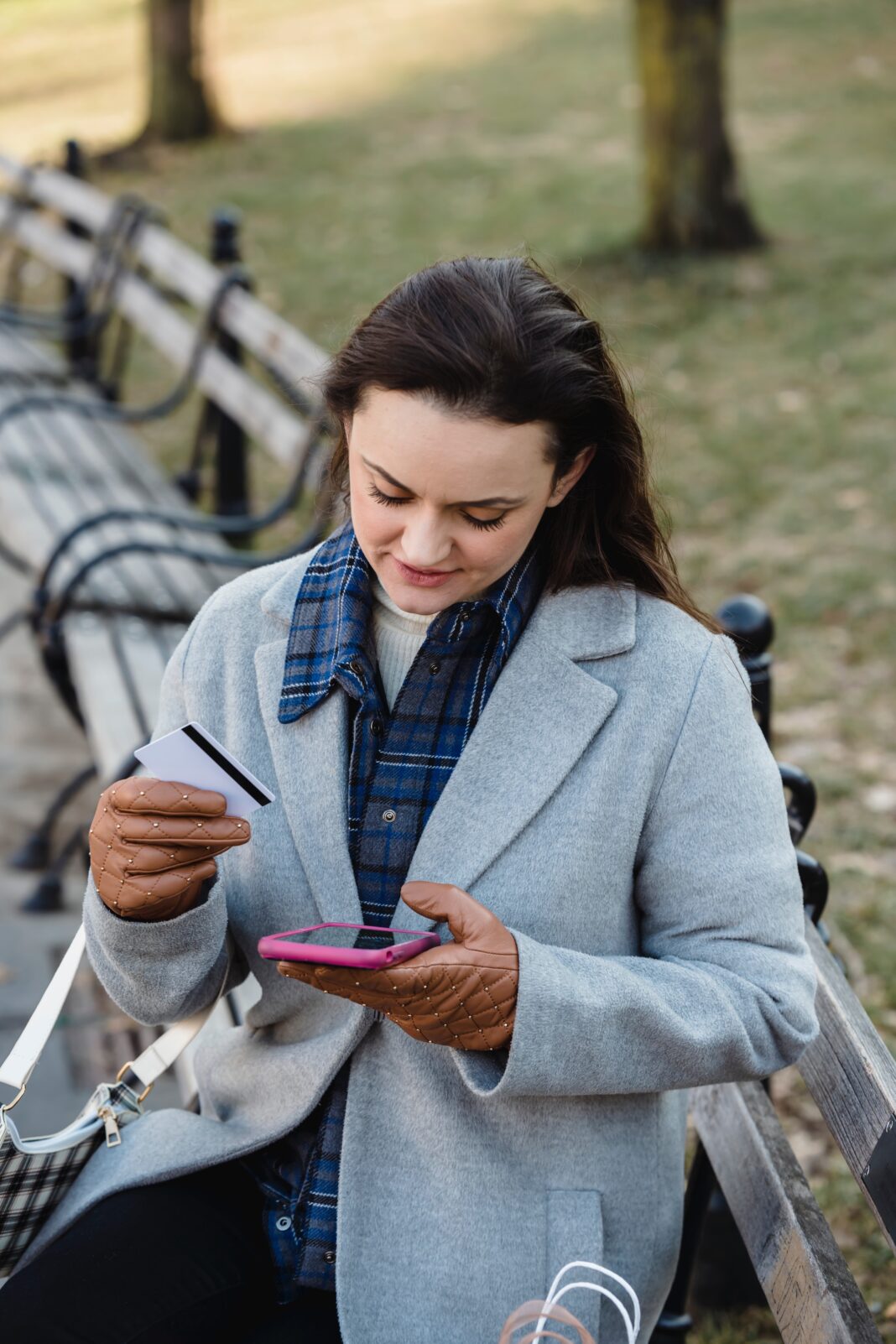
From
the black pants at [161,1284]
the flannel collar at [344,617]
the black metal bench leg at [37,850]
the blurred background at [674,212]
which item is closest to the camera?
the black pants at [161,1284]

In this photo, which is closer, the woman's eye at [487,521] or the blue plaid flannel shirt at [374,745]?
the woman's eye at [487,521]

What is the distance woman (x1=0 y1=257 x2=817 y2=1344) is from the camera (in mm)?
1704

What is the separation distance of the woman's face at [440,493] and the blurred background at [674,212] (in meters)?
0.33

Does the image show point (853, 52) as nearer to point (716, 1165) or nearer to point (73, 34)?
point (73, 34)

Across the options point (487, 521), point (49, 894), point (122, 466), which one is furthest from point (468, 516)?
point (122, 466)

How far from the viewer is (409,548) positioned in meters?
1.75

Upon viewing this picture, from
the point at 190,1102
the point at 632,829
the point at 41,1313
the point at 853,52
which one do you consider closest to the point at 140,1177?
the point at 41,1313

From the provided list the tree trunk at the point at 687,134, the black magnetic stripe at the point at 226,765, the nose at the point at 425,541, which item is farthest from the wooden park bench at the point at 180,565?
the tree trunk at the point at 687,134

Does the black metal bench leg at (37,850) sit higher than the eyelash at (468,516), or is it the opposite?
the eyelash at (468,516)

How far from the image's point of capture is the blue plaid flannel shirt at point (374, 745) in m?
1.88

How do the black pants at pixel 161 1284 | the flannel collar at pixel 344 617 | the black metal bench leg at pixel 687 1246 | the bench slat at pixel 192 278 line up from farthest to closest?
the bench slat at pixel 192 278, the black metal bench leg at pixel 687 1246, the flannel collar at pixel 344 617, the black pants at pixel 161 1284

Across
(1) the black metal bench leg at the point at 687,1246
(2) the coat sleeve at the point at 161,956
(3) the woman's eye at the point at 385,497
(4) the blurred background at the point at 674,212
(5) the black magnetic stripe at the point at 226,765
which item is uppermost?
(3) the woman's eye at the point at 385,497

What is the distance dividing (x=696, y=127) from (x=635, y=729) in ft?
24.2

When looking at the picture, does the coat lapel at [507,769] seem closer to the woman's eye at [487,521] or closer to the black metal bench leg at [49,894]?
the woman's eye at [487,521]
